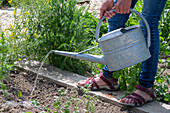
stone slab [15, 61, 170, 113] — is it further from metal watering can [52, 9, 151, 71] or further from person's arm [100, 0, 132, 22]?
person's arm [100, 0, 132, 22]

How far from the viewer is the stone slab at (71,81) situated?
2.12 metres

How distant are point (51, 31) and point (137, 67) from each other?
114cm

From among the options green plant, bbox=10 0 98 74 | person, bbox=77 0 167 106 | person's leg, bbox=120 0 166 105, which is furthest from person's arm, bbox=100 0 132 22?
green plant, bbox=10 0 98 74

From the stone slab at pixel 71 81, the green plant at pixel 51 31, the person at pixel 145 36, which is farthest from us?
the green plant at pixel 51 31

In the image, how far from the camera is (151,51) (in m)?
2.10

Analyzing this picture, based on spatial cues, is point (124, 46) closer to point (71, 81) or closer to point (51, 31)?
point (71, 81)

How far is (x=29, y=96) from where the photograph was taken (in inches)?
90.9

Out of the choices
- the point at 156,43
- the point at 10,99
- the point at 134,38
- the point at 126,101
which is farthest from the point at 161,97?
the point at 10,99

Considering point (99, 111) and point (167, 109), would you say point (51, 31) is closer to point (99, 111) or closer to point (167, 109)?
point (99, 111)

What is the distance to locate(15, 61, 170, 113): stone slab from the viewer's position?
2.12 metres

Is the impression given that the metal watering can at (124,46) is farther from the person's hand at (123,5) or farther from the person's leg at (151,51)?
the person's leg at (151,51)

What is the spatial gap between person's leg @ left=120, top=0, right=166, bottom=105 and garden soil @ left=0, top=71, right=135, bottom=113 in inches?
6.9

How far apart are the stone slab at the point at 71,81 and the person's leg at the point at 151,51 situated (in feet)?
0.30

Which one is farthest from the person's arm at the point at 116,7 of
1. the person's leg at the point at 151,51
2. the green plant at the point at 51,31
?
the green plant at the point at 51,31
